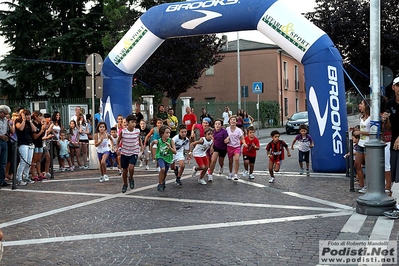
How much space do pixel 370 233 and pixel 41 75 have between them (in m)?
26.6

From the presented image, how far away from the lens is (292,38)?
12.1m

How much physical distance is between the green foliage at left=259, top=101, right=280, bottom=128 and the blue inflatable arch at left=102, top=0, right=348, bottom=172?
75.9 feet

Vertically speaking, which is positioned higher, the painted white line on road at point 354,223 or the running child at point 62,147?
the running child at point 62,147

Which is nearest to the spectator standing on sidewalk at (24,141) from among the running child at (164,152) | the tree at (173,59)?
the running child at (164,152)

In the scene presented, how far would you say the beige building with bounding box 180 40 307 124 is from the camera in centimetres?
4109

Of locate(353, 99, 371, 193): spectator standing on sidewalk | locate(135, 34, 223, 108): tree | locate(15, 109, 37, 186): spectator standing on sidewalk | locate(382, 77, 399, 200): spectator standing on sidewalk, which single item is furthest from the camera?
locate(135, 34, 223, 108): tree

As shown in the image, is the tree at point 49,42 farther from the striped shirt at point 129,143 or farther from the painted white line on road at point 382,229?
the painted white line on road at point 382,229

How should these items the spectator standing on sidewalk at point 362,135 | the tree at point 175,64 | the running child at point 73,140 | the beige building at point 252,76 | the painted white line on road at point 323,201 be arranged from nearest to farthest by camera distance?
the painted white line on road at point 323,201 → the spectator standing on sidewalk at point 362,135 → the running child at point 73,140 → the tree at point 175,64 → the beige building at point 252,76

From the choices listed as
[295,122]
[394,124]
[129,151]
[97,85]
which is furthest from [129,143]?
[295,122]

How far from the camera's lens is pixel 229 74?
42281 mm

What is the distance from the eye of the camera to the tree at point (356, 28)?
68.6ft

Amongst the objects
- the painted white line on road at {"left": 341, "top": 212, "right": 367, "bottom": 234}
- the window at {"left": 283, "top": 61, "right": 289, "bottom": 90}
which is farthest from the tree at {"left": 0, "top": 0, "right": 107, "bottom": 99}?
the painted white line on road at {"left": 341, "top": 212, "right": 367, "bottom": 234}

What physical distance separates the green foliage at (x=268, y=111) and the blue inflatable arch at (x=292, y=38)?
911 inches

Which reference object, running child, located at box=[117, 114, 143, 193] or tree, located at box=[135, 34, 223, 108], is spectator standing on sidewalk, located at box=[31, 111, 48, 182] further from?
tree, located at box=[135, 34, 223, 108]
